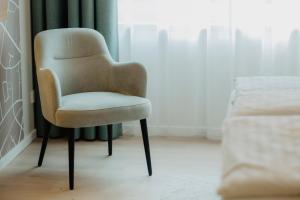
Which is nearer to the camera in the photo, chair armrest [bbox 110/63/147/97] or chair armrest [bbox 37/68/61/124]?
chair armrest [bbox 37/68/61/124]

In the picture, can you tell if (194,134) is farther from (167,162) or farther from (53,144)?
(53,144)

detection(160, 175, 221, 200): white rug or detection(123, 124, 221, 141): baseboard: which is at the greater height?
detection(123, 124, 221, 141): baseboard

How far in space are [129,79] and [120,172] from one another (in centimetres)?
56

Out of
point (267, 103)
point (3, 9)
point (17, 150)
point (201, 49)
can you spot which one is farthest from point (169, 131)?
point (267, 103)

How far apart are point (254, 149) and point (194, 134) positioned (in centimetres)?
230

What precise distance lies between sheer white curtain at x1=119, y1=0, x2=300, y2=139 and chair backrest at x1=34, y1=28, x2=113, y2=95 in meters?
0.51

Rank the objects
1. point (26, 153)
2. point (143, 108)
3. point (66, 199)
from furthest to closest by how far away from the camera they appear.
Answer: point (26, 153)
point (143, 108)
point (66, 199)

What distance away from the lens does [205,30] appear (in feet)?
11.7

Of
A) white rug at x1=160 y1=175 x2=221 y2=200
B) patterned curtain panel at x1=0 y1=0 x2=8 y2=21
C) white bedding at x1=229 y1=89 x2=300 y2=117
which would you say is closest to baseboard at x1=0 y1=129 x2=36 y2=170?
patterned curtain panel at x1=0 y1=0 x2=8 y2=21

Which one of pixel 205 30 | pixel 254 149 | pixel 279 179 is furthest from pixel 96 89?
pixel 279 179

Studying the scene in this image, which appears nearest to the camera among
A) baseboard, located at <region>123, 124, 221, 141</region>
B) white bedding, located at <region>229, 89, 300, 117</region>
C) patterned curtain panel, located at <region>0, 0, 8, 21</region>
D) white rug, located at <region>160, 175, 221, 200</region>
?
white bedding, located at <region>229, 89, 300, 117</region>

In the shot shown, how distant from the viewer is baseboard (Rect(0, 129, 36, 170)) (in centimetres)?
312

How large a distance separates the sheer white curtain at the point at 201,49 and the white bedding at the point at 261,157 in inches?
68.8

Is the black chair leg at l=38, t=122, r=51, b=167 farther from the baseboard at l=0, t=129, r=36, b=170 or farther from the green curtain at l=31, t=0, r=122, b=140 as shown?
the green curtain at l=31, t=0, r=122, b=140
